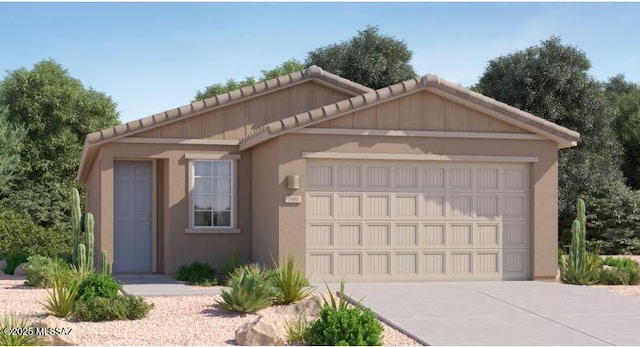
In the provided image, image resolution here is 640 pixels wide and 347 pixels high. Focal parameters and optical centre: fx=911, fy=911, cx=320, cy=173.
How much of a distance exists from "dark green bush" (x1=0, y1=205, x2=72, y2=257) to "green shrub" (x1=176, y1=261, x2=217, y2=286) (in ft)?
40.8

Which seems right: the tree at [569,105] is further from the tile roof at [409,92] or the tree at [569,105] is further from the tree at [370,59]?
the tile roof at [409,92]

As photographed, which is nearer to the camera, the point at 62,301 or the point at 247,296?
the point at 62,301

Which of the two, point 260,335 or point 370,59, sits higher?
point 370,59

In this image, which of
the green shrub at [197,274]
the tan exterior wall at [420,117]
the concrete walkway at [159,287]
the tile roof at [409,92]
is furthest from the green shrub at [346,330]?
the green shrub at [197,274]

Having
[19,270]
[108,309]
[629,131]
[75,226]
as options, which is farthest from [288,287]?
[629,131]

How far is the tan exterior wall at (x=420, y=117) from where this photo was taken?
16.5m

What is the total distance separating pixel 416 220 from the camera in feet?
55.0

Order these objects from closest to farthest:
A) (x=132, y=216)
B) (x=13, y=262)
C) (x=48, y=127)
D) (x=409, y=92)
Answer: (x=409, y=92) → (x=132, y=216) → (x=13, y=262) → (x=48, y=127)

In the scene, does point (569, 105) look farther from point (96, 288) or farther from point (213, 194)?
point (96, 288)

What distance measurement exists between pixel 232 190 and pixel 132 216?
7.78 feet

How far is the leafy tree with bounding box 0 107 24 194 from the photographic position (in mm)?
32344

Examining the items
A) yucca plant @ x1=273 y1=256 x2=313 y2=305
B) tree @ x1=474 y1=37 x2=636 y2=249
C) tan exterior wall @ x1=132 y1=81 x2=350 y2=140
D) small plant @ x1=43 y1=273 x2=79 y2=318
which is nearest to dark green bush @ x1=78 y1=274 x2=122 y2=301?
small plant @ x1=43 y1=273 x2=79 y2=318

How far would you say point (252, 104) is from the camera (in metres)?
19.2

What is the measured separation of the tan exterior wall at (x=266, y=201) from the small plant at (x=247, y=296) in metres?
3.08
